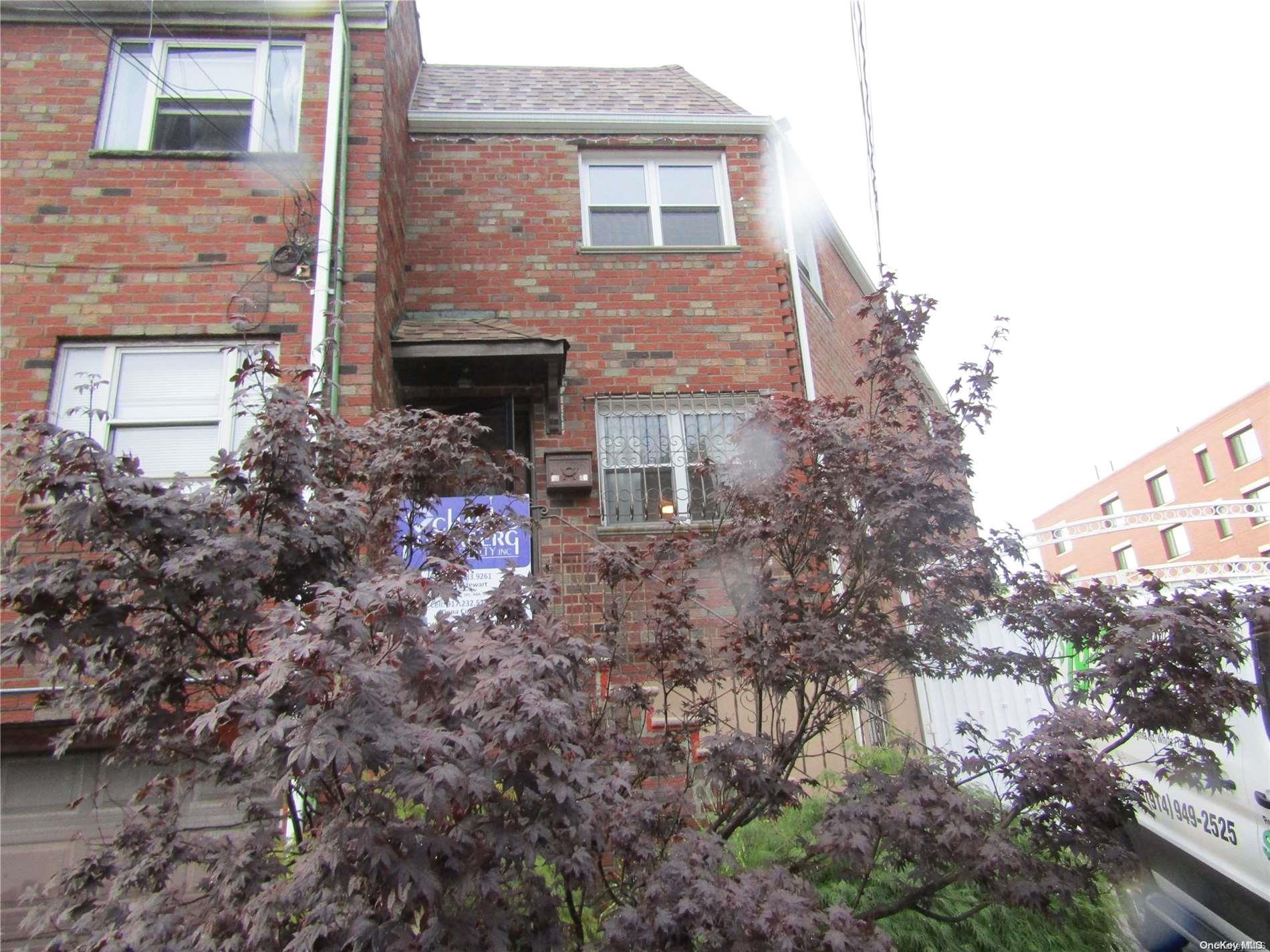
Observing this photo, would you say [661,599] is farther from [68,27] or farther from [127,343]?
[68,27]

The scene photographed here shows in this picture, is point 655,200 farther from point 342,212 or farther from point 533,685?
point 533,685

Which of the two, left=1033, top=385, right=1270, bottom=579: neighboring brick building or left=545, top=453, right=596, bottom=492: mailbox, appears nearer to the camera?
left=545, top=453, right=596, bottom=492: mailbox

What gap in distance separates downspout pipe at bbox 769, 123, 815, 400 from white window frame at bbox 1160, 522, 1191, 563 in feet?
101

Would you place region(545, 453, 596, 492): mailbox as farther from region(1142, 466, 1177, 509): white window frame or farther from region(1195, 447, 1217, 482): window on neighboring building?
region(1142, 466, 1177, 509): white window frame

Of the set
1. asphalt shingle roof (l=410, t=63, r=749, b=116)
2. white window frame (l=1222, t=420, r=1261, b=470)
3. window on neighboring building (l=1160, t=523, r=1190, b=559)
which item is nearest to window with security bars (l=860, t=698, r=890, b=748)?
asphalt shingle roof (l=410, t=63, r=749, b=116)

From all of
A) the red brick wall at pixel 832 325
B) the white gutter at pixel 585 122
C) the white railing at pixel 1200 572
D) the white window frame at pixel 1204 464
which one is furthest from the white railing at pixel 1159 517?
the white window frame at pixel 1204 464

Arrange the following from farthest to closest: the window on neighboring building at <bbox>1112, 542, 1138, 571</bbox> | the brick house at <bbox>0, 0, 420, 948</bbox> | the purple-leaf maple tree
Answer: the window on neighboring building at <bbox>1112, 542, 1138, 571</bbox> < the brick house at <bbox>0, 0, 420, 948</bbox> < the purple-leaf maple tree

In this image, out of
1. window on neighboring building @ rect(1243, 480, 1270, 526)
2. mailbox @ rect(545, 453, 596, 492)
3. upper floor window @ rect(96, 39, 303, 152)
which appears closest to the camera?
upper floor window @ rect(96, 39, 303, 152)

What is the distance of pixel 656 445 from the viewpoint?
7828mm

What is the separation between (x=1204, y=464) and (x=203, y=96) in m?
36.5

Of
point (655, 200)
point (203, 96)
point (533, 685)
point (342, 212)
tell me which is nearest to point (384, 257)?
point (342, 212)

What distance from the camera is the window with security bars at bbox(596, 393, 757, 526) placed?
7641 mm

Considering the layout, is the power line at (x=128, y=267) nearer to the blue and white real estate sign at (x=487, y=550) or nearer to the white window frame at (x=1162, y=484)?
the blue and white real estate sign at (x=487, y=550)

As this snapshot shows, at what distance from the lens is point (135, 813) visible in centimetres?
338
